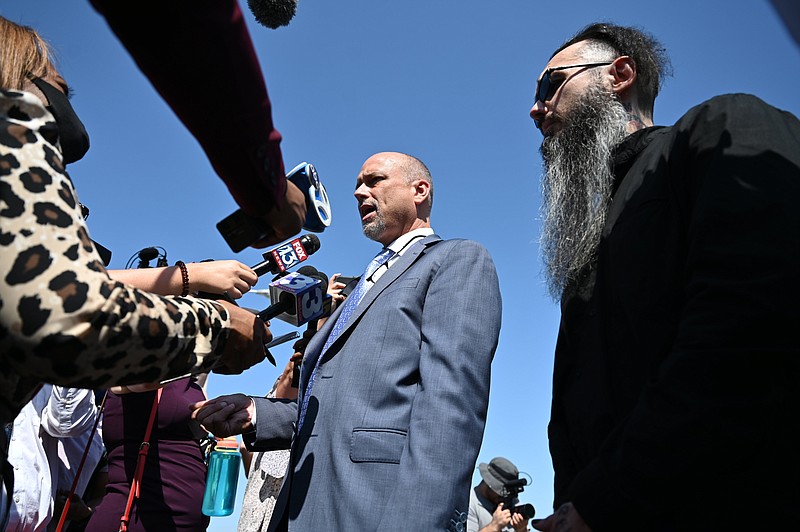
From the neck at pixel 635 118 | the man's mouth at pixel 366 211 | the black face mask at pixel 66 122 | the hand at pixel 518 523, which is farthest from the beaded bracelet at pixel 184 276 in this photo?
the hand at pixel 518 523

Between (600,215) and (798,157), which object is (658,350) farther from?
(600,215)

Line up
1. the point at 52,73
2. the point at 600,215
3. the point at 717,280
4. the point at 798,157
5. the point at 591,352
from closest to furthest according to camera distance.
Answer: the point at 717,280
the point at 798,157
the point at 591,352
the point at 52,73
the point at 600,215

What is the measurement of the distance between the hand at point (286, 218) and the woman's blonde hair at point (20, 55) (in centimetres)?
81

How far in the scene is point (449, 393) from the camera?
2.52m

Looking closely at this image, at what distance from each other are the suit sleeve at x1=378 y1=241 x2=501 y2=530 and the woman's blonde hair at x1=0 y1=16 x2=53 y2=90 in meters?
1.66

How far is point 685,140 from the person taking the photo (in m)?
1.77

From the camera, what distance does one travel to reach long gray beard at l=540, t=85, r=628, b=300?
2.39m

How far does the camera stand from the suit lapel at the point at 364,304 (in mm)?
2942

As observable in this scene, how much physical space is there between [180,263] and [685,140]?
2.03 meters

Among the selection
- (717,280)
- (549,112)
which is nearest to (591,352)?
(717,280)

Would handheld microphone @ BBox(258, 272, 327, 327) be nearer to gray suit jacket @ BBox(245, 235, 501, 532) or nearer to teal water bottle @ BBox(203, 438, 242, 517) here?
gray suit jacket @ BBox(245, 235, 501, 532)

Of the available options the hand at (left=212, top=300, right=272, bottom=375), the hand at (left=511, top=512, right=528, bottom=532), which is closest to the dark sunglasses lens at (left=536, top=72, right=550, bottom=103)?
the hand at (left=212, top=300, right=272, bottom=375)

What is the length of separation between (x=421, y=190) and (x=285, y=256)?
111 cm

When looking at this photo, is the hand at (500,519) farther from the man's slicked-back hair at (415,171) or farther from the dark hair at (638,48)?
the dark hair at (638,48)
